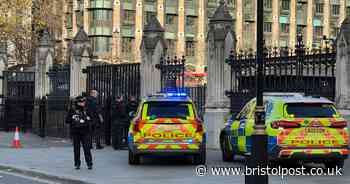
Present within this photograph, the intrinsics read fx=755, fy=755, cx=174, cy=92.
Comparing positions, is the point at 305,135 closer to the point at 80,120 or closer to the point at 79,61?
the point at 80,120

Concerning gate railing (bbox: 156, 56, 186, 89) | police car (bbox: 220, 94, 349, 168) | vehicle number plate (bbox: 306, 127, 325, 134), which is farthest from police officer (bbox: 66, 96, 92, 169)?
gate railing (bbox: 156, 56, 186, 89)

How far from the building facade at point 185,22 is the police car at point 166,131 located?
181 feet

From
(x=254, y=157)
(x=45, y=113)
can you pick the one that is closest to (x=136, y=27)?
(x=45, y=113)

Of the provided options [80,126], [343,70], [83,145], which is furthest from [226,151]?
[80,126]

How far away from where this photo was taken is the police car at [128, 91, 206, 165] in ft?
58.4

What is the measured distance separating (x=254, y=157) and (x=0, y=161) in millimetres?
9884

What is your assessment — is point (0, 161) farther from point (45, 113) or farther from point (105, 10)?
point (105, 10)

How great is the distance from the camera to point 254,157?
1183 centimetres

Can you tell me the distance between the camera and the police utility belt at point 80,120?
17.0m

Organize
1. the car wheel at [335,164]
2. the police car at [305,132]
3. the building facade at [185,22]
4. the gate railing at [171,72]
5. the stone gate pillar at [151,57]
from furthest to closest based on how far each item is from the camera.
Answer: the building facade at [185,22]
the stone gate pillar at [151,57]
the gate railing at [171,72]
the car wheel at [335,164]
the police car at [305,132]

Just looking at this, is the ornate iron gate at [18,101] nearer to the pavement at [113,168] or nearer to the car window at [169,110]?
the pavement at [113,168]

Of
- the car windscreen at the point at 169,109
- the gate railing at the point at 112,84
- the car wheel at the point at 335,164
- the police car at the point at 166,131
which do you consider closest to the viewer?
the car wheel at the point at 335,164

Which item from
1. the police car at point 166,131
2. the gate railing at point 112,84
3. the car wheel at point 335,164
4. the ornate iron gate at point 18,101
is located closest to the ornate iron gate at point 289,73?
the car wheel at point 335,164

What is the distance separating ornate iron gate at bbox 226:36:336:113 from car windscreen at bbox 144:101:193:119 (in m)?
3.75
